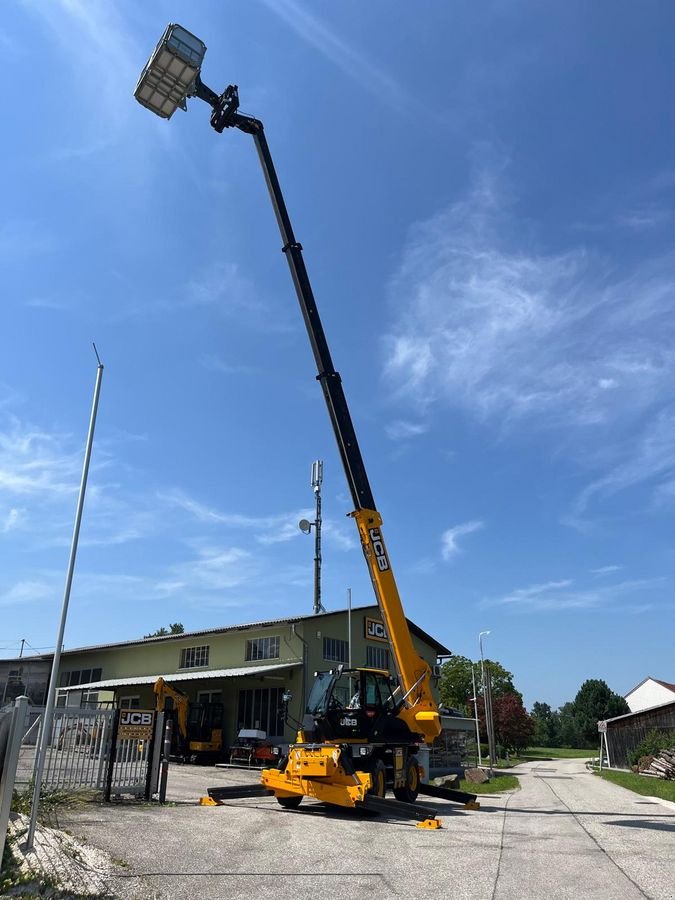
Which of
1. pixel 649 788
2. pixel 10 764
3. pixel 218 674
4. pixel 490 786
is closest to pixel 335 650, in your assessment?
pixel 218 674

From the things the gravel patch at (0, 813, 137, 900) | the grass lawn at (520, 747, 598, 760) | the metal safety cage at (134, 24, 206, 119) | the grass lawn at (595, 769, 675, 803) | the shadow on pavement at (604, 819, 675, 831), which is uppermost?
the metal safety cage at (134, 24, 206, 119)

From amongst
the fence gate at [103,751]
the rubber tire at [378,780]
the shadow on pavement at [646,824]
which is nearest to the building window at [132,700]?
the fence gate at [103,751]

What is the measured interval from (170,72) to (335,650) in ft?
80.2

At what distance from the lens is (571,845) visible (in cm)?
1012

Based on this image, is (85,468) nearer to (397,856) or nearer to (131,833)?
(131,833)

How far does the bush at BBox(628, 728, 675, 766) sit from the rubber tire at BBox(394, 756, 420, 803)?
75.2ft

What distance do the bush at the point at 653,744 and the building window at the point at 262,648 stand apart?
19.8 metres

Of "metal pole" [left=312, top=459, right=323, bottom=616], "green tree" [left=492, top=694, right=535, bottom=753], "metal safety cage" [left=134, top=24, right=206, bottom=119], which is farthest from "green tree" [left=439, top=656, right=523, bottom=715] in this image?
"metal safety cage" [left=134, top=24, right=206, bottom=119]

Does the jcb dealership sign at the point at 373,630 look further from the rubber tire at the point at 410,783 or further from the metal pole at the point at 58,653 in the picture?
the metal pole at the point at 58,653

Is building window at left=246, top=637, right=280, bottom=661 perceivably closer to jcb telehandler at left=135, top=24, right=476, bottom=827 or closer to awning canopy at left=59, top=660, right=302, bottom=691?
awning canopy at left=59, top=660, right=302, bottom=691

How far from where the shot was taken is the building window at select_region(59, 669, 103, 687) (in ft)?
131

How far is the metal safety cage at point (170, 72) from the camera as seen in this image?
14.7 meters

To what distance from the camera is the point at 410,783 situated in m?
14.8

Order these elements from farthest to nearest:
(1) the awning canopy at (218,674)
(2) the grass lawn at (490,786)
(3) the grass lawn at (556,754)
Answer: (3) the grass lawn at (556,754), (1) the awning canopy at (218,674), (2) the grass lawn at (490,786)
